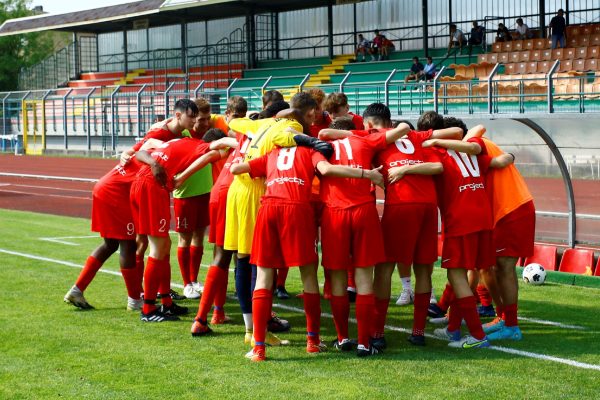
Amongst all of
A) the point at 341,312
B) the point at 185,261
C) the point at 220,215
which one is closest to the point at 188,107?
the point at 220,215

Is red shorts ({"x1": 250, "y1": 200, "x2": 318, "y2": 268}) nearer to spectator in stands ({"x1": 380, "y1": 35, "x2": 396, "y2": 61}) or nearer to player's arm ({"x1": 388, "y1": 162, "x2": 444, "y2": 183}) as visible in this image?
player's arm ({"x1": 388, "y1": 162, "x2": 444, "y2": 183})

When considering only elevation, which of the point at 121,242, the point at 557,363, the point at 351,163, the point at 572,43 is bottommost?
the point at 557,363

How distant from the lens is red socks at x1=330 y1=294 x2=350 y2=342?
7.27 m

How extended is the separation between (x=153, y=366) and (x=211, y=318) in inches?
75.8

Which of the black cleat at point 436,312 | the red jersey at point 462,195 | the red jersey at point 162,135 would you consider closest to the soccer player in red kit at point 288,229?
the red jersey at point 462,195

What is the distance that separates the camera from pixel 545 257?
11.8 metres

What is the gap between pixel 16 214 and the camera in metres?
19.1

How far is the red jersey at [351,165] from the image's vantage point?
720 cm

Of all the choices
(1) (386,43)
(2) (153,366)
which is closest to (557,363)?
(2) (153,366)

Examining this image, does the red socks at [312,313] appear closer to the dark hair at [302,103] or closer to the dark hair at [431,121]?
the dark hair at [302,103]

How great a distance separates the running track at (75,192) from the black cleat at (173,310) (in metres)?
5.55

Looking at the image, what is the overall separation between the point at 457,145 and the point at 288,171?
143 cm

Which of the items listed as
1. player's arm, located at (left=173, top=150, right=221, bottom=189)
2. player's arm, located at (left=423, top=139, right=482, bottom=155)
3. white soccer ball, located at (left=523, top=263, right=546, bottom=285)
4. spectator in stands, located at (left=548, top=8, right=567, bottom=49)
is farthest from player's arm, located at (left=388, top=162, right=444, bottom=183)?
spectator in stands, located at (left=548, top=8, right=567, bottom=49)

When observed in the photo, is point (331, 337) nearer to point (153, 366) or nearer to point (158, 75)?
point (153, 366)
